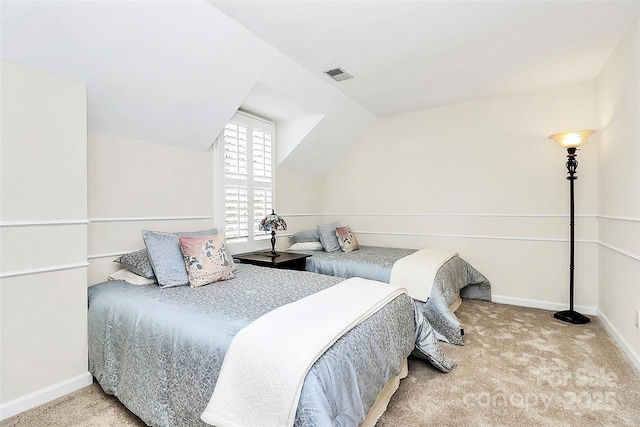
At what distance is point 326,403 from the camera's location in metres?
1.19

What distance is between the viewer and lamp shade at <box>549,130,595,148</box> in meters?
3.08

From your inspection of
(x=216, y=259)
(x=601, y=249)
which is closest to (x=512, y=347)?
(x=601, y=249)

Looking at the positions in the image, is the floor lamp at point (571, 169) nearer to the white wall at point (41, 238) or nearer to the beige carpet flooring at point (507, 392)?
the beige carpet flooring at point (507, 392)

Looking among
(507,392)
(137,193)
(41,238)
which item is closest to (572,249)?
(507,392)

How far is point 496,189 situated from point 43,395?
4.50 m

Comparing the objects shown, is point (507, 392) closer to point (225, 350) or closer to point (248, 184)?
point (225, 350)

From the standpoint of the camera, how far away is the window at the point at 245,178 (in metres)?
3.45

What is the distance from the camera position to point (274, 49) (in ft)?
8.93

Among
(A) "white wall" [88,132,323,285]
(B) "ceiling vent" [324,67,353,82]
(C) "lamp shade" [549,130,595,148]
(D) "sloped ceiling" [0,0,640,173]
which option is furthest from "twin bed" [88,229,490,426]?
(C) "lamp shade" [549,130,595,148]

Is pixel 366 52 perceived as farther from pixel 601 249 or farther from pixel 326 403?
pixel 601 249

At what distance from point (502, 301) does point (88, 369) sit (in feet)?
13.5

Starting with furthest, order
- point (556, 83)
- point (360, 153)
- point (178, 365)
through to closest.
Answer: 1. point (360, 153)
2. point (556, 83)
3. point (178, 365)

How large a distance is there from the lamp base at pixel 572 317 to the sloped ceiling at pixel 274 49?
2.44 m

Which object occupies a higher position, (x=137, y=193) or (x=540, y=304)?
(x=137, y=193)
